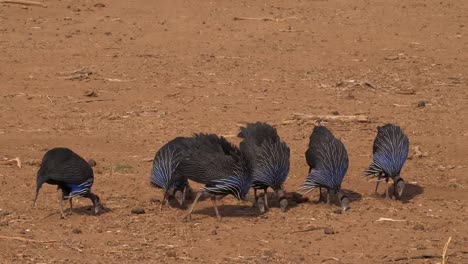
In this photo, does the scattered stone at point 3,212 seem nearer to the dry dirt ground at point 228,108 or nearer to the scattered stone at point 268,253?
the dry dirt ground at point 228,108

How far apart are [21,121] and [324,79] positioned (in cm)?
466

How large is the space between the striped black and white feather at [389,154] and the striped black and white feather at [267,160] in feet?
3.11

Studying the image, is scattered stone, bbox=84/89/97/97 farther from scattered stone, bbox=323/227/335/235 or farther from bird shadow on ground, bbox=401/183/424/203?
scattered stone, bbox=323/227/335/235

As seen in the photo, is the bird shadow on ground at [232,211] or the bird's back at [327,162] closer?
the bird shadow on ground at [232,211]

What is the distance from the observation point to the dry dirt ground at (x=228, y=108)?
28.8ft

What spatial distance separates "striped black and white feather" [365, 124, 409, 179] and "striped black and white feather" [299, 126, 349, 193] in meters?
0.41

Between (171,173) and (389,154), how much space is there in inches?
84.5

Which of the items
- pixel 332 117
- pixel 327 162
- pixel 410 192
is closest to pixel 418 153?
pixel 410 192

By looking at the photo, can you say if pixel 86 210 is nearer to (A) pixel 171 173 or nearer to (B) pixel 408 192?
(A) pixel 171 173

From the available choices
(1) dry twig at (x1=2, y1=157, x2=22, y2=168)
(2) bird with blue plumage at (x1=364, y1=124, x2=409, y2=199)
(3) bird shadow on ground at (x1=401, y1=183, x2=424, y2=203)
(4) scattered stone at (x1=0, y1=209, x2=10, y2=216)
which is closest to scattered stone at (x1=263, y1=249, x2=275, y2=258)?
(2) bird with blue plumage at (x1=364, y1=124, x2=409, y2=199)

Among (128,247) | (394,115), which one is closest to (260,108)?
(394,115)

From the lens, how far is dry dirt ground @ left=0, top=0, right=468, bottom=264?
8.78 meters

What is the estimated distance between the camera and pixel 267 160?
974 cm

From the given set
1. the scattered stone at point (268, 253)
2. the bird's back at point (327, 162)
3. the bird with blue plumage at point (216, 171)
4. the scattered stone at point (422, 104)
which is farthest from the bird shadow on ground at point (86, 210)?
the scattered stone at point (422, 104)
